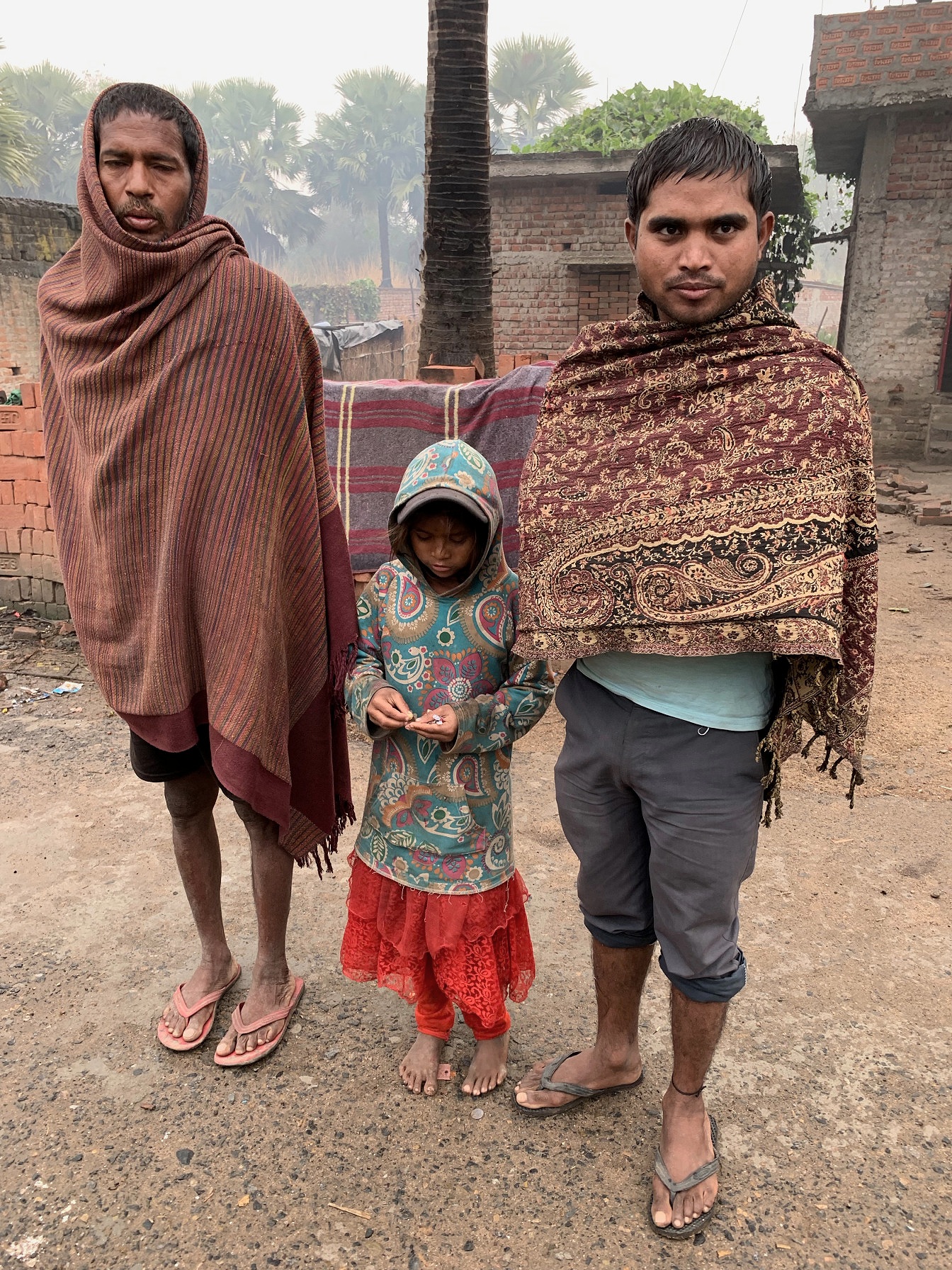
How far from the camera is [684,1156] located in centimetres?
190

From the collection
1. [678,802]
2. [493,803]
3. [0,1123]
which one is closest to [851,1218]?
[678,802]

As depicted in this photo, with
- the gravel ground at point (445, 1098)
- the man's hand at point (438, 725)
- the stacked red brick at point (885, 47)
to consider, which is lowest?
the gravel ground at point (445, 1098)

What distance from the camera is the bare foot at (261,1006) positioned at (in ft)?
7.54

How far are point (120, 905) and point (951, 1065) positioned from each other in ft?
8.06

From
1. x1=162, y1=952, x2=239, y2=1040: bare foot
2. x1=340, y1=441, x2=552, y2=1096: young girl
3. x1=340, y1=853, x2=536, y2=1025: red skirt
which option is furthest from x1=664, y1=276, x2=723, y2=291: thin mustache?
x1=162, y1=952, x2=239, y2=1040: bare foot

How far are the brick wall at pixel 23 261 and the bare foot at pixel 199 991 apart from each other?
12750 mm

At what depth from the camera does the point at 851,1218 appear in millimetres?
1844

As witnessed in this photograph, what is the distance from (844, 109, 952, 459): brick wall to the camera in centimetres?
1110

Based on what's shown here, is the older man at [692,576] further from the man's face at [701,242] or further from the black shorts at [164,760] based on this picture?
the black shorts at [164,760]

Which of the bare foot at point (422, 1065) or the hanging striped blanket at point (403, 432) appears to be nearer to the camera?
the bare foot at point (422, 1065)

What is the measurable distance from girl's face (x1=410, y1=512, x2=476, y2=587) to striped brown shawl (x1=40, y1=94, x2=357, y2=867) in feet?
0.96

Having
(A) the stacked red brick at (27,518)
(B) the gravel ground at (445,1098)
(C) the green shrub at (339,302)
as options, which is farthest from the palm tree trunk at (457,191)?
(C) the green shrub at (339,302)

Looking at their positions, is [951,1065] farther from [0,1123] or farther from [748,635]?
[0,1123]

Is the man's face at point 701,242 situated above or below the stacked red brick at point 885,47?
below
